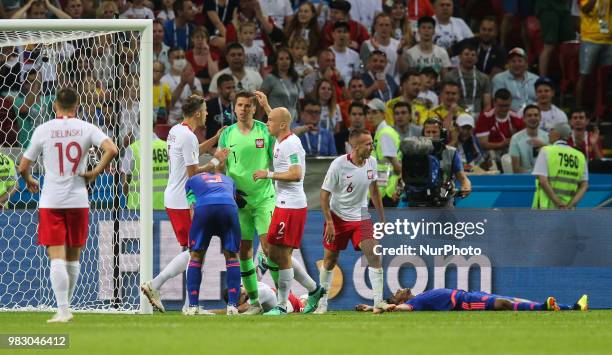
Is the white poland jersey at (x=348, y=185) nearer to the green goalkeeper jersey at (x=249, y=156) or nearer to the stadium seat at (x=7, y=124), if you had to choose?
the green goalkeeper jersey at (x=249, y=156)

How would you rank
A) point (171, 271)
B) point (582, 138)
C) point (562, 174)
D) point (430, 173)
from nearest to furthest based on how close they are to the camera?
point (171, 271) < point (430, 173) < point (562, 174) < point (582, 138)

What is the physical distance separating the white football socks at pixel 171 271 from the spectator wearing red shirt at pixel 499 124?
783 cm

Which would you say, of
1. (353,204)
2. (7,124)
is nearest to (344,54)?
(7,124)

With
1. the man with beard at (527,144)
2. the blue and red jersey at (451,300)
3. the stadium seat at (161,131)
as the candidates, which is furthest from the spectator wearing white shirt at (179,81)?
the blue and red jersey at (451,300)

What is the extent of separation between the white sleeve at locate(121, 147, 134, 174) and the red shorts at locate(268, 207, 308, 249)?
2240 mm

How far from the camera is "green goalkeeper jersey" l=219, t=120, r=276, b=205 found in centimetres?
1478

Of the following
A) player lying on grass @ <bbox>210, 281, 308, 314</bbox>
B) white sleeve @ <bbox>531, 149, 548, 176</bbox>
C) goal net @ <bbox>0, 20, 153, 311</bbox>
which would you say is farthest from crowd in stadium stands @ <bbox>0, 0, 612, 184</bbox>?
player lying on grass @ <bbox>210, 281, 308, 314</bbox>

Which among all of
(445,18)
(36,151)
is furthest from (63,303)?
(445,18)

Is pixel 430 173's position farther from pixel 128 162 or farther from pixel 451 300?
pixel 128 162

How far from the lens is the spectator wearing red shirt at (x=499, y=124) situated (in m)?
21.1

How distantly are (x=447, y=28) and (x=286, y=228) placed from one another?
32.6 feet

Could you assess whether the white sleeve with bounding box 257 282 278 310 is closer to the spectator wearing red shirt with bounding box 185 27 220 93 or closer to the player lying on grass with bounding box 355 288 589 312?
the player lying on grass with bounding box 355 288 589 312

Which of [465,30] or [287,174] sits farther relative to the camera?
[465,30]

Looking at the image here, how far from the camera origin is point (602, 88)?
76.3 feet
